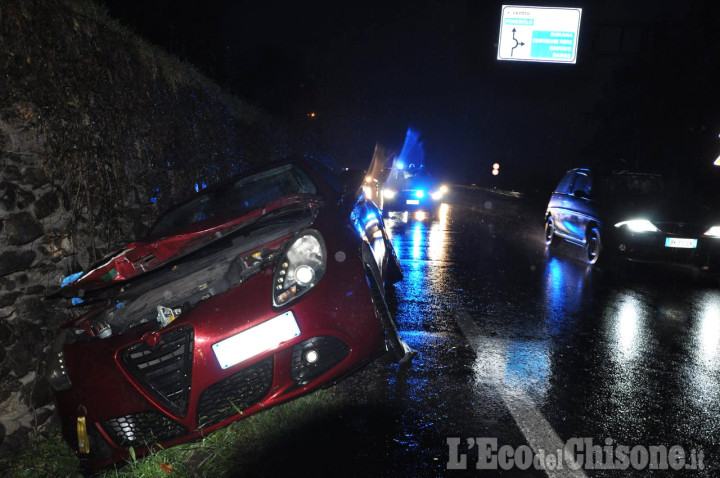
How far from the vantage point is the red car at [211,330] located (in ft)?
9.25

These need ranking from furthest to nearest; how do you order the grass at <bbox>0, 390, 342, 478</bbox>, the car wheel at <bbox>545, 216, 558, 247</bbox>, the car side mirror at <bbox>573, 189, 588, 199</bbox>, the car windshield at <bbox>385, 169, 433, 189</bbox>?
the car windshield at <bbox>385, 169, 433, 189</bbox>
the car wheel at <bbox>545, 216, 558, 247</bbox>
the car side mirror at <bbox>573, 189, 588, 199</bbox>
the grass at <bbox>0, 390, 342, 478</bbox>

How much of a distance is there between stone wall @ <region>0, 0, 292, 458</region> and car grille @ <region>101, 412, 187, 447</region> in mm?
935

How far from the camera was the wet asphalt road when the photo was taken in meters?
3.07

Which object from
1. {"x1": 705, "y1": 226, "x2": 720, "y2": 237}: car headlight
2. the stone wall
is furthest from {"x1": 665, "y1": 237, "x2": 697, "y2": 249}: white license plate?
the stone wall

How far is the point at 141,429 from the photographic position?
9.48 feet

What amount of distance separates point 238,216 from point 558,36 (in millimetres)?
19977

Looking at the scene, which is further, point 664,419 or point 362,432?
point 664,419

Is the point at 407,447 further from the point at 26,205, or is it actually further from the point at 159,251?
the point at 26,205

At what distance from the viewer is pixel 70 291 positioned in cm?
312

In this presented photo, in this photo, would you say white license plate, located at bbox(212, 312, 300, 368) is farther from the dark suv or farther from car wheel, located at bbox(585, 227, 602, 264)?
car wheel, located at bbox(585, 227, 602, 264)

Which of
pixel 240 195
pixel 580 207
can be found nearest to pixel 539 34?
pixel 580 207

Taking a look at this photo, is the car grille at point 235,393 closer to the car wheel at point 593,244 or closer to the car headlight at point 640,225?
the car headlight at point 640,225

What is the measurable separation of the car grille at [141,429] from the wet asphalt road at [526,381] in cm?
52

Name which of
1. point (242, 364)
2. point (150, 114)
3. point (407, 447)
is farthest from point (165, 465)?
point (150, 114)
